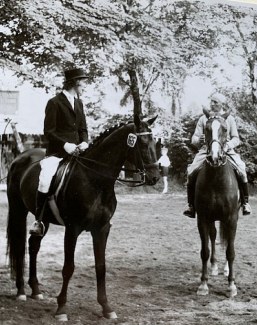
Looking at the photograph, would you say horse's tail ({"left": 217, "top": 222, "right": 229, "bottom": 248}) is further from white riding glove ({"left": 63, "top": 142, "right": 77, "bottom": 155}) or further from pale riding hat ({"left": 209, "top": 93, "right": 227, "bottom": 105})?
white riding glove ({"left": 63, "top": 142, "right": 77, "bottom": 155})

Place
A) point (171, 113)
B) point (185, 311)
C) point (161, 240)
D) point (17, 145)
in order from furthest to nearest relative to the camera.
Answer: point (161, 240) → point (171, 113) → point (17, 145) → point (185, 311)

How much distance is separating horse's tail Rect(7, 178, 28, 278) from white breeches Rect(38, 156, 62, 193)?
570 mm

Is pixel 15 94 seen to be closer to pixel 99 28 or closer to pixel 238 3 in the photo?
pixel 99 28

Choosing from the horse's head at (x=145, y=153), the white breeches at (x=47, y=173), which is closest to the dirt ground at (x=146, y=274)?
the white breeches at (x=47, y=173)

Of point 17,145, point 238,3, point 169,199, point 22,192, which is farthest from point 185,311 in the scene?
point 238,3

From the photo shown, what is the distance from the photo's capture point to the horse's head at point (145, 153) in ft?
11.0

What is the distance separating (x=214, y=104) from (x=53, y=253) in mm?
1914

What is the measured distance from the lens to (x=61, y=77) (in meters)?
3.86

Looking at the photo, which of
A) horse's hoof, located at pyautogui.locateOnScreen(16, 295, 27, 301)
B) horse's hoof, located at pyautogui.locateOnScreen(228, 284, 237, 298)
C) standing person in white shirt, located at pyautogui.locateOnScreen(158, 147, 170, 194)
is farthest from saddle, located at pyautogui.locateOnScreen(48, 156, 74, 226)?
horse's hoof, located at pyautogui.locateOnScreen(228, 284, 237, 298)

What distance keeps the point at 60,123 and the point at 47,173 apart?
38cm

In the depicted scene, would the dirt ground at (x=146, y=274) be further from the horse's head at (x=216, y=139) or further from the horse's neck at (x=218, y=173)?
the horse's head at (x=216, y=139)

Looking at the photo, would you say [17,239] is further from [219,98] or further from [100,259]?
[219,98]

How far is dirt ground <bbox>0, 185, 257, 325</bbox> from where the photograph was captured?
363 cm

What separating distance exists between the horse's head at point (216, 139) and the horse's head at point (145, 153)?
82 centimetres
